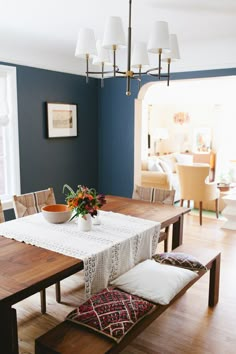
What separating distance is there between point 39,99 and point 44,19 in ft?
4.80

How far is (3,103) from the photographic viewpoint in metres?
4.12

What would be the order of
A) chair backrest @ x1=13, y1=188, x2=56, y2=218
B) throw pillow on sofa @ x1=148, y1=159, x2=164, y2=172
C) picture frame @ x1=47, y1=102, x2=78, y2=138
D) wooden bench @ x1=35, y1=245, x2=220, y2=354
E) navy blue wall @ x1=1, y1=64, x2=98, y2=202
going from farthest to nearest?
throw pillow on sofa @ x1=148, y1=159, x2=164, y2=172
picture frame @ x1=47, y1=102, x2=78, y2=138
navy blue wall @ x1=1, y1=64, x2=98, y2=202
chair backrest @ x1=13, y1=188, x2=56, y2=218
wooden bench @ x1=35, y1=245, x2=220, y2=354

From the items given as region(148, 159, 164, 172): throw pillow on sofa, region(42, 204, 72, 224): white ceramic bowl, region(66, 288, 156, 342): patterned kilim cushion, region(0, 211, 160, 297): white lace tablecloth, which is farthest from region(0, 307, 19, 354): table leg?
region(148, 159, 164, 172): throw pillow on sofa

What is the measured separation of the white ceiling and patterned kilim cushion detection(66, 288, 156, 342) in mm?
2126

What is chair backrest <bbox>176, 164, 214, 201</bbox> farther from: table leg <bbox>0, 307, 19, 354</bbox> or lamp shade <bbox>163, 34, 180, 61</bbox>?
table leg <bbox>0, 307, 19, 354</bbox>

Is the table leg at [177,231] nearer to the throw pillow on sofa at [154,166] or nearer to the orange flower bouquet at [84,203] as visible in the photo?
the orange flower bouquet at [84,203]

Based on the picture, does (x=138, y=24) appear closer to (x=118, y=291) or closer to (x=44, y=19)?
(x=44, y=19)

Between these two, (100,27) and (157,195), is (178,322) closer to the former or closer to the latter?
(157,195)

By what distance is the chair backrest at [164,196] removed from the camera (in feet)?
12.0

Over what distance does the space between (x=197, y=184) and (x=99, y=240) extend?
3.50 m

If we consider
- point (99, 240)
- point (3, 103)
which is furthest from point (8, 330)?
point (3, 103)

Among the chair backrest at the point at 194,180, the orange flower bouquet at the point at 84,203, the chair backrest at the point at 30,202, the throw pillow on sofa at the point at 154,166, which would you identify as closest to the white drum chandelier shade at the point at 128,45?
the orange flower bouquet at the point at 84,203

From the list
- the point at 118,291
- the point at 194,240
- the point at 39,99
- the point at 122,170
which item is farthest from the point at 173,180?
the point at 118,291

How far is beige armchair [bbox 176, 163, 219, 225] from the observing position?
5543mm
